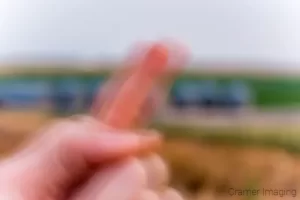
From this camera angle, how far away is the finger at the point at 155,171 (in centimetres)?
34

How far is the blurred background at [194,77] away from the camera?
353 millimetres

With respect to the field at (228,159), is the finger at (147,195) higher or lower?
lower

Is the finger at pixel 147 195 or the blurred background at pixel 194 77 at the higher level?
the blurred background at pixel 194 77

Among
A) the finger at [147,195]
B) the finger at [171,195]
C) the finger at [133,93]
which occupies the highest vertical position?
the finger at [133,93]

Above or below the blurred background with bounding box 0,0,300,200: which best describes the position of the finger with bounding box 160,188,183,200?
below

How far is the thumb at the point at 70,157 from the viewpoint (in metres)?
0.33

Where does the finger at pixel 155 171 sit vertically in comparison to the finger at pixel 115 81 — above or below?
below

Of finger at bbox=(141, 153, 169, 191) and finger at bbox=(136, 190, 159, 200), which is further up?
finger at bbox=(141, 153, 169, 191)

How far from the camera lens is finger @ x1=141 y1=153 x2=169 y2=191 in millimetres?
339

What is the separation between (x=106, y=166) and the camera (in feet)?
1.09

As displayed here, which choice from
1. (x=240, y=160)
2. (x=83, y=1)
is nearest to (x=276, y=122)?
(x=240, y=160)

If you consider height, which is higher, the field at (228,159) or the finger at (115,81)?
the finger at (115,81)

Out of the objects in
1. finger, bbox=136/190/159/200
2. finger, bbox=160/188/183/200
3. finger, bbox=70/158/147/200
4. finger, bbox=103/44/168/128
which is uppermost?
finger, bbox=103/44/168/128

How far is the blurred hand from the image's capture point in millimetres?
325
